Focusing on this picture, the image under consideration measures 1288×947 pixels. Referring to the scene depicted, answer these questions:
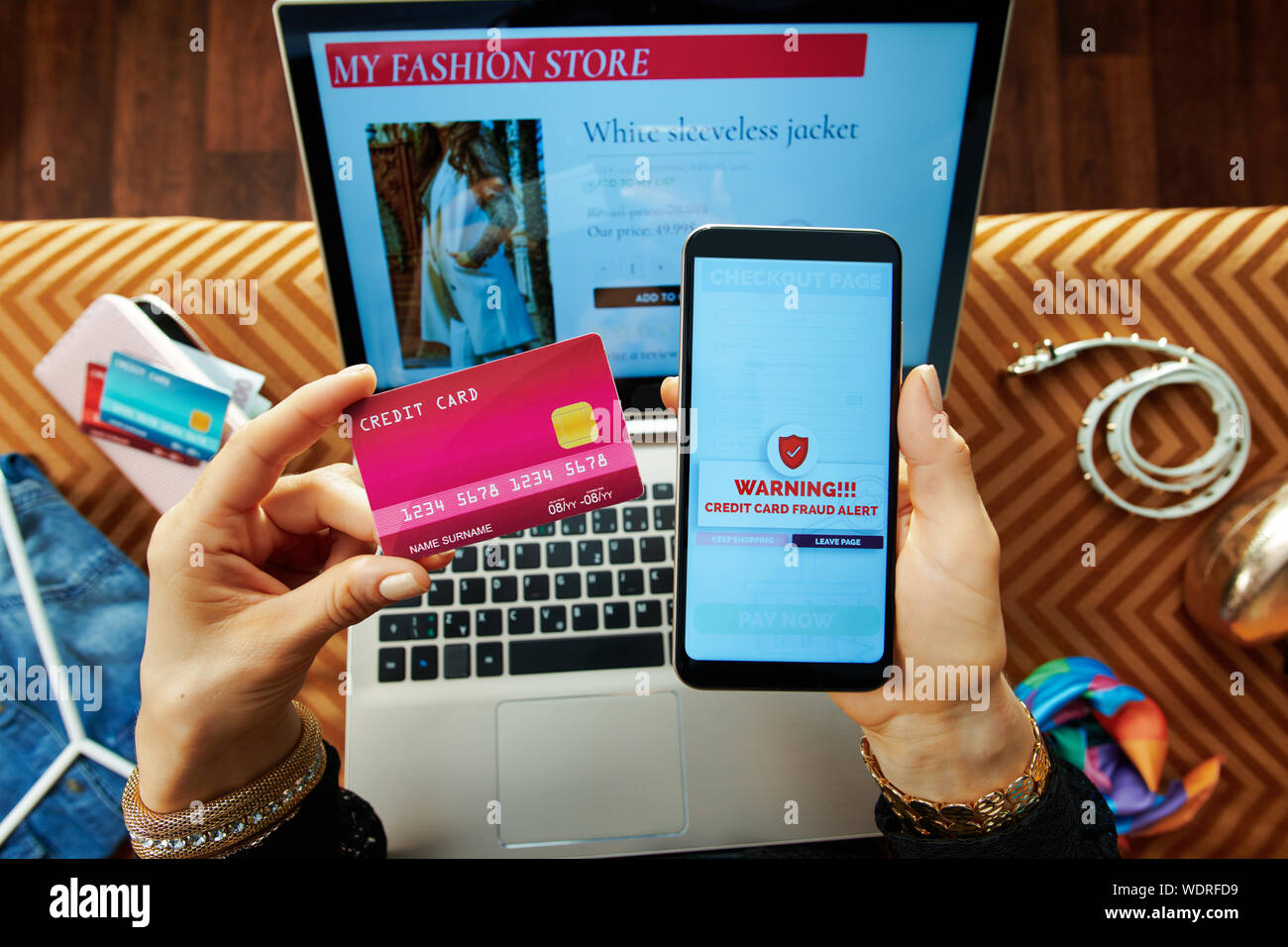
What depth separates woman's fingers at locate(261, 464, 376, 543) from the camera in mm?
504

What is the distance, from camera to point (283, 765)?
20.0 inches

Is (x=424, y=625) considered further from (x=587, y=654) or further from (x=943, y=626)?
(x=943, y=626)

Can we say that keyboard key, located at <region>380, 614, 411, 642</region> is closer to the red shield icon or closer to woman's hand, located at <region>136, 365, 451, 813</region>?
woman's hand, located at <region>136, 365, 451, 813</region>

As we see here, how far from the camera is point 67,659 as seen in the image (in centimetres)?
62

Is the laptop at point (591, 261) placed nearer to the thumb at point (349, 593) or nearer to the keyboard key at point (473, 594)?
the keyboard key at point (473, 594)

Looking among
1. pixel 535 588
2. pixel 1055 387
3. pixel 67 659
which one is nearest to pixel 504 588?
pixel 535 588

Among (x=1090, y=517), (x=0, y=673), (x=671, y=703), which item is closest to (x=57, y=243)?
(x=0, y=673)

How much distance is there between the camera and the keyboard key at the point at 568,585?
614mm

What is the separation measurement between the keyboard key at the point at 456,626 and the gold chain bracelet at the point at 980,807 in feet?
1.06

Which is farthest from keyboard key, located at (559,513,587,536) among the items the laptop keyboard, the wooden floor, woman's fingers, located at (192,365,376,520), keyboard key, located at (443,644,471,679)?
the wooden floor

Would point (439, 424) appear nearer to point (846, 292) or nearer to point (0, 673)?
point (846, 292)

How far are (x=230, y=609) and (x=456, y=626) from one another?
178 mm

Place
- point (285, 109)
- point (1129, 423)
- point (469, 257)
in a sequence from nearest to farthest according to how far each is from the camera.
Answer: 1. point (469, 257)
2. point (1129, 423)
3. point (285, 109)
